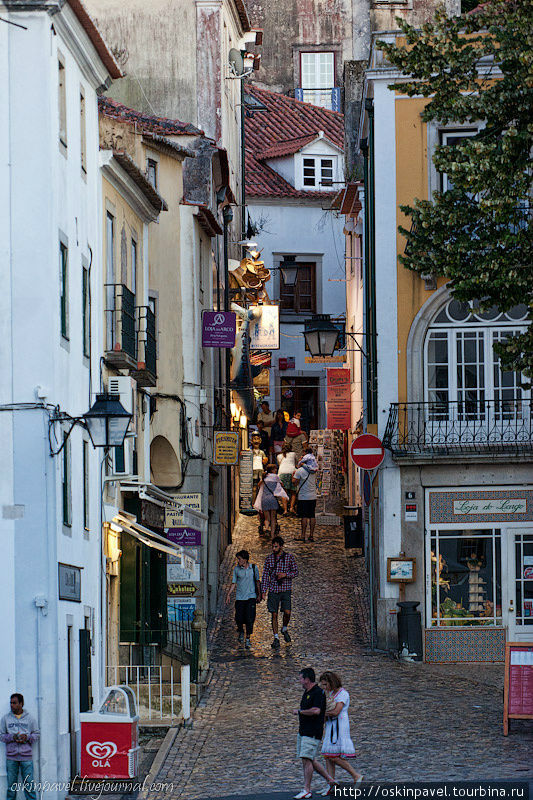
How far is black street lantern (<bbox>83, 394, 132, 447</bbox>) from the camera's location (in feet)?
59.8

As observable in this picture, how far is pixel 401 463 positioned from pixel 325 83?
32.6 metres

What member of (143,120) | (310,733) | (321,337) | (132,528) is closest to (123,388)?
(132,528)

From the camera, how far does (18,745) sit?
17.1m

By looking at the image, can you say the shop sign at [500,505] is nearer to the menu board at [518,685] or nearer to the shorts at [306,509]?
the menu board at [518,685]

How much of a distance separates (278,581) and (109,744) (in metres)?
8.56

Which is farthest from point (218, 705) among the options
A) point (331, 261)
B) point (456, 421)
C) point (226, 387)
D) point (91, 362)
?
point (331, 261)

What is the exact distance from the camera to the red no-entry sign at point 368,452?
26.5 meters

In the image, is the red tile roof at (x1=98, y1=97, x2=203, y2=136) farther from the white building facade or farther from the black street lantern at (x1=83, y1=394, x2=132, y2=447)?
the black street lantern at (x1=83, y1=394, x2=132, y2=447)

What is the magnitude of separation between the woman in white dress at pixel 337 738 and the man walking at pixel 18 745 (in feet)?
10.7

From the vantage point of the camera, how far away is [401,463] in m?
27.4

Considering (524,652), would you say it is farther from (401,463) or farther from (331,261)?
(331,261)

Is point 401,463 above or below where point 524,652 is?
above

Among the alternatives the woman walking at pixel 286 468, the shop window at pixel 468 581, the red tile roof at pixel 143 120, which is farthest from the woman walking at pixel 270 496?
the shop window at pixel 468 581

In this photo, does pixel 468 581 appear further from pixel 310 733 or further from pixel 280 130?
pixel 280 130
